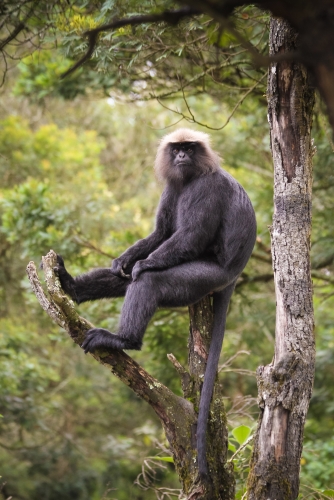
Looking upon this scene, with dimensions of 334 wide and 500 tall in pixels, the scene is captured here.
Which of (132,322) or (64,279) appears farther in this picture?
(64,279)

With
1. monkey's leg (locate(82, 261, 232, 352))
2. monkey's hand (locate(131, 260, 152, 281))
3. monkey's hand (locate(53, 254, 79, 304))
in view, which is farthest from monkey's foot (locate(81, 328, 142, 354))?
monkey's hand (locate(53, 254, 79, 304))

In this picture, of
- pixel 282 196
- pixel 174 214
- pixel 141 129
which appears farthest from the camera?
pixel 141 129

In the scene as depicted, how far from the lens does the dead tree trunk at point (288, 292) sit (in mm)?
2982

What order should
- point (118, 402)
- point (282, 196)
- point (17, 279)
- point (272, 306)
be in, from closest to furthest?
point (282, 196) < point (272, 306) < point (17, 279) < point (118, 402)

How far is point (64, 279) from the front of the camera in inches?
156

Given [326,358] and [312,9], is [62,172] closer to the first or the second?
[326,358]

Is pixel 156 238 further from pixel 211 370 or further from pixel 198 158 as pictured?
pixel 211 370

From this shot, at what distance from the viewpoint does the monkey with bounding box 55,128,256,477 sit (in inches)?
142

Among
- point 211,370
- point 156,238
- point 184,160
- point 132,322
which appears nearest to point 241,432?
point 211,370

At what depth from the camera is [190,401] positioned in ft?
12.2

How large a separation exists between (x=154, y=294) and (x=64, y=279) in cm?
72

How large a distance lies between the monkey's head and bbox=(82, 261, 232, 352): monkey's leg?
0.76m

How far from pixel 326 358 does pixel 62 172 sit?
5502 millimetres

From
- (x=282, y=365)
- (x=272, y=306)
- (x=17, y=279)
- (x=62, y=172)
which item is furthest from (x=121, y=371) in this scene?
(x=62, y=172)
